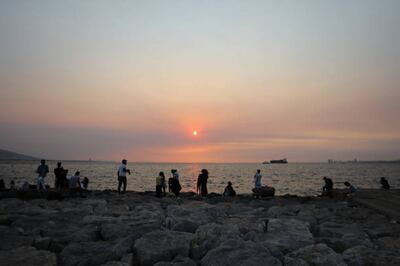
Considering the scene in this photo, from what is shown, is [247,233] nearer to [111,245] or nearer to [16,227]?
[111,245]

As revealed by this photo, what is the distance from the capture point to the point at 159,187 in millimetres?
18797

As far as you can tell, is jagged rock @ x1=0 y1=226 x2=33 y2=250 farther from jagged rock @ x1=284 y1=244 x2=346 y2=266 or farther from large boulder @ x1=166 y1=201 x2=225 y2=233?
jagged rock @ x1=284 y1=244 x2=346 y2=266

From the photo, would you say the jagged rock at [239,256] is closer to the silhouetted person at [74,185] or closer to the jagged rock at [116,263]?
the jagged rock at [116,263]

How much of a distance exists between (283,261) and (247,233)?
190cm

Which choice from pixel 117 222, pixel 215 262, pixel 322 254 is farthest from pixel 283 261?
pixel 117 222

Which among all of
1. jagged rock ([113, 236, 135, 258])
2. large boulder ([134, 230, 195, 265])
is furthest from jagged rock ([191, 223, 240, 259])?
jagged rock ([113, 236, 135, 258])

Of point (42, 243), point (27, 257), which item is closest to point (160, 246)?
point (27, 257)

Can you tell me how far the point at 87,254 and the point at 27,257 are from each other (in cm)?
100

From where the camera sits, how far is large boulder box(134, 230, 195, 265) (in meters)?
6.36

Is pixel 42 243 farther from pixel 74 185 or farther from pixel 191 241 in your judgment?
pixel 74 185

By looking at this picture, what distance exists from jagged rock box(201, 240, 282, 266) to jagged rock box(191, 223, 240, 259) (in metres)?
0.54

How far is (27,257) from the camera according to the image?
6137 mm

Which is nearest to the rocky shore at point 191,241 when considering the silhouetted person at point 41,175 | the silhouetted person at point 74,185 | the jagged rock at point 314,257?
the jagged rock at point 314,257

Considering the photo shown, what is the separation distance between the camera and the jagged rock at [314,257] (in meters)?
5.84
